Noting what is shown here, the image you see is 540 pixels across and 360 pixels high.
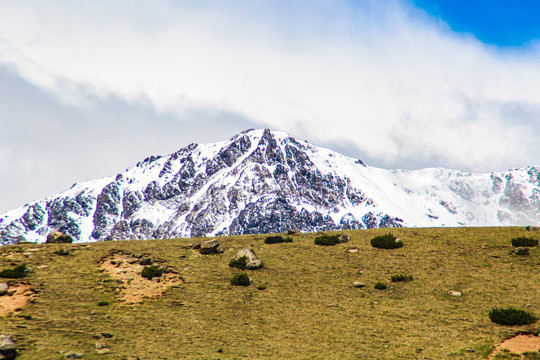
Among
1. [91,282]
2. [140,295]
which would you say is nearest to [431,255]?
[140,295]

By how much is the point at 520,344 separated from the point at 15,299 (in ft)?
103

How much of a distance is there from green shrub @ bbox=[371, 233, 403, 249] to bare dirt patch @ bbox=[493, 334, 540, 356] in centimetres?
1728

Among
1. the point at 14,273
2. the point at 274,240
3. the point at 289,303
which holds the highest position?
the point at 274,240

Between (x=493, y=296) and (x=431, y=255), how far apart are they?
8.86 meters

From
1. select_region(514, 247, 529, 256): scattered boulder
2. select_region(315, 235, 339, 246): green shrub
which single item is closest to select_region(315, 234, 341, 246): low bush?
select_region(315, 235, 339, 246): green shrub

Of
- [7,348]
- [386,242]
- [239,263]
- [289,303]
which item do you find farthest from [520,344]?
[7,348]

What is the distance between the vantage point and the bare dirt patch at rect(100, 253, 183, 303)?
29.3 meters

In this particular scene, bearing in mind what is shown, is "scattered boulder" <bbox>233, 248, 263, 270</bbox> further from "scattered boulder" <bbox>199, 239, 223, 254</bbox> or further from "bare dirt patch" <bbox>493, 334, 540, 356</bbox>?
"bare dirt patch" <bbox>493, 334, 540, 356</bbox>

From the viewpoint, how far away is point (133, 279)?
3150 cm

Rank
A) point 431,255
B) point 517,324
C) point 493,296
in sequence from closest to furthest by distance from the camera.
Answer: point 517,324, point 493,296, point 431,255

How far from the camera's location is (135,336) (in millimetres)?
22859

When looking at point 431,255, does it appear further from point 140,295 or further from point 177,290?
point 140,295

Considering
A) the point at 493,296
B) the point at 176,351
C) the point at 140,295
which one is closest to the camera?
the point at 176,351

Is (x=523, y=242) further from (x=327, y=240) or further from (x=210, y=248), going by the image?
(x=210, y=248)
